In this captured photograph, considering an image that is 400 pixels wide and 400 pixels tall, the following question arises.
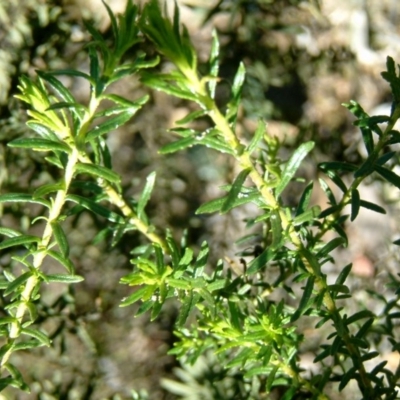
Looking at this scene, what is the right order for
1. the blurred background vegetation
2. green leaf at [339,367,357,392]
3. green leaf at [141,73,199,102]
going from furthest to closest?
the blurred background vegetation < green leaf at [339,367,357,392] < green leaf at [141,73,199,102]

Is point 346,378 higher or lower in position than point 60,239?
lower

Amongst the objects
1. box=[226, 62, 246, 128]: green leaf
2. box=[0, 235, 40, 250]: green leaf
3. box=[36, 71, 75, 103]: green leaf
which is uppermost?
box=[226, 62, 246, 128]: green leaf

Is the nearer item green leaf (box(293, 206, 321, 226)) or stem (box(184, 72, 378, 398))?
stem (box(184, 72, 378, 398))

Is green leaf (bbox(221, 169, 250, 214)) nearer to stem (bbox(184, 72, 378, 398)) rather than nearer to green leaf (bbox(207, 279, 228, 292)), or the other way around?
stem (bbox(184, 72, 378, 398))

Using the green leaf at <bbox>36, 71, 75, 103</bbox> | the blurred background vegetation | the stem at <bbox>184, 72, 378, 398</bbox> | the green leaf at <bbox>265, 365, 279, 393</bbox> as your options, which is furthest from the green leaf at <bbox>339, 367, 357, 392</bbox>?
the green leaf at <bbox>36, 71, 75, 103</bbox>

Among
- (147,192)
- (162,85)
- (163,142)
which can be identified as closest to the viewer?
(162,85)

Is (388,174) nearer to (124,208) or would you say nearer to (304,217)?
(304,217)

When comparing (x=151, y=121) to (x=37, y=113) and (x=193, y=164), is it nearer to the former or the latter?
(x=193, y=164)

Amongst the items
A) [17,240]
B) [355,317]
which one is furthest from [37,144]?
[355,317]
